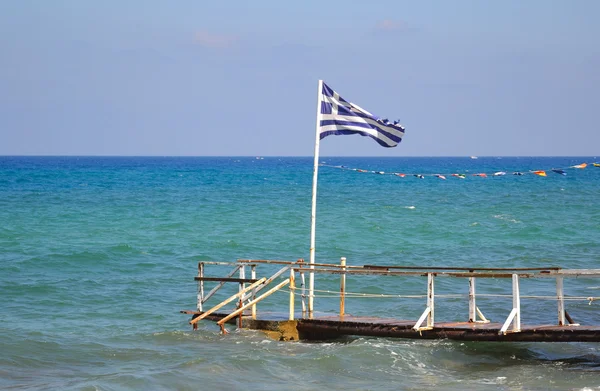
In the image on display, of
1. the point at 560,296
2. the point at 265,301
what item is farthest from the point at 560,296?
the point at 265,301

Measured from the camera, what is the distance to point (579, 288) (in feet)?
79.5

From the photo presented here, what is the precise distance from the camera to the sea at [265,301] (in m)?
15.6

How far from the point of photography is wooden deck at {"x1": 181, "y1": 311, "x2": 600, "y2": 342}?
50.4 feet

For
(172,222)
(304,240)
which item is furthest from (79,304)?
(172,222)

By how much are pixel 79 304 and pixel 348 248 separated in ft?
50.4

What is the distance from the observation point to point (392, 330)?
16.5 meters

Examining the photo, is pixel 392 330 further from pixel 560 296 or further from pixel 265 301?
pixel 265 301

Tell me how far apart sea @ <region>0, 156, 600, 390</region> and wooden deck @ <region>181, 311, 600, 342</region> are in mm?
361
